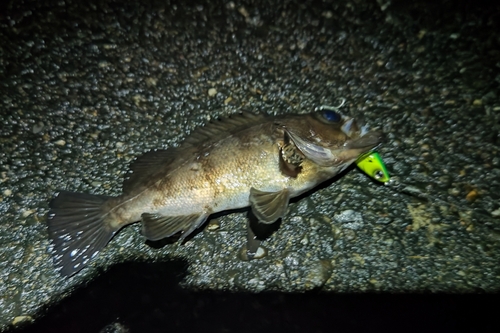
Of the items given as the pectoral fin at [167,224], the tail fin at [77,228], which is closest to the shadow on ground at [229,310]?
the tail fin at [77,228]

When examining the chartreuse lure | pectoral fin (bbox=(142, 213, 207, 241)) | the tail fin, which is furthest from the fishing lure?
the tail fin

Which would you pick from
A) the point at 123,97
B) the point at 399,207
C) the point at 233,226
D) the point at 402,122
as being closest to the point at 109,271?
the point at 233,226

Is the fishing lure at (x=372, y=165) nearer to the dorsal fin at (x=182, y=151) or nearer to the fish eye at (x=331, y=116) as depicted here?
the fish eye at (x=331, y=116)

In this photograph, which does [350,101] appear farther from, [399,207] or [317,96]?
[399,207]

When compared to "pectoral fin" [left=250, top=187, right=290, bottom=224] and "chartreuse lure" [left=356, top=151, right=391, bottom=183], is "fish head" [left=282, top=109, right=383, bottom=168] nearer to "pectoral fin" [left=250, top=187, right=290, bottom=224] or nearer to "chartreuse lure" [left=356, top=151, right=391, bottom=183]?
"chartreuse lure" [left=356, top=151, right=391, bottom=183]

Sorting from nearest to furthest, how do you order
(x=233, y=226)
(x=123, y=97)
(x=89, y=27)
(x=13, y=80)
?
(x=89, y=27)
(x=13, y=80)
(x=123, y=97)
(x=233, y=226)

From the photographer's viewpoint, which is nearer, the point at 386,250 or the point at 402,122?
the point at 402,122
